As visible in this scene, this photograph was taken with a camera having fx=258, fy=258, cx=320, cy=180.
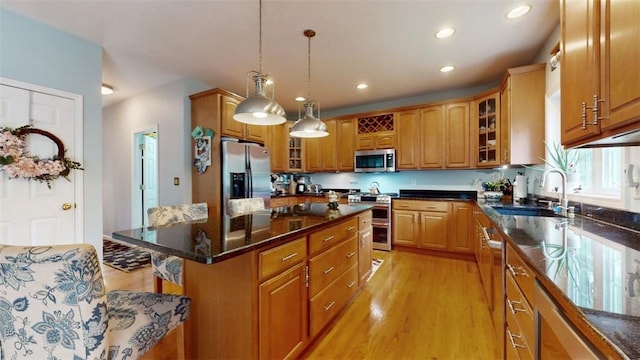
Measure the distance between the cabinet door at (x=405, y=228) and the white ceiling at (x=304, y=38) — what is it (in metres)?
2.04

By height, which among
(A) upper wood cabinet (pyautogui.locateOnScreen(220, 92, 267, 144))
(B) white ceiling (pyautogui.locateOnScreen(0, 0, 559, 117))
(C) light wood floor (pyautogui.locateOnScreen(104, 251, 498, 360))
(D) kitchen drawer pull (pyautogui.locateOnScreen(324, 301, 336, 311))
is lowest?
(C) light wood floor (pyautogui.locateOnScreen(104, 251, 498, 360))

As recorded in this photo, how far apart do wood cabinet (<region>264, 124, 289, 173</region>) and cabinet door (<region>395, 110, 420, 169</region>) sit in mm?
2200

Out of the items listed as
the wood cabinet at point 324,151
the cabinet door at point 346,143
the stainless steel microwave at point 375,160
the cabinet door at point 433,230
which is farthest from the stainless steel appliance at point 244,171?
the cabinet door at point 433,230

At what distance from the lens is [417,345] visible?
1852 millimetres

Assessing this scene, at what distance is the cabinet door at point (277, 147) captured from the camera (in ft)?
16.5

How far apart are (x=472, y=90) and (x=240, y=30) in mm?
3638

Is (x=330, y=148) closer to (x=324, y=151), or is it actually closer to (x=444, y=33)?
(x=324, y=151)

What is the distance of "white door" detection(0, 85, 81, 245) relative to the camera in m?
2.26

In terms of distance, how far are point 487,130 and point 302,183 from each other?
133 inches

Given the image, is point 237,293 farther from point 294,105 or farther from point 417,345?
point 294,105

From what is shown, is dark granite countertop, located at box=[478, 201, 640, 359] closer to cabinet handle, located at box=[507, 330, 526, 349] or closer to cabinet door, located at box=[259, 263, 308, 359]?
cabinet handle, located at box=[507, 330, 526, 349]

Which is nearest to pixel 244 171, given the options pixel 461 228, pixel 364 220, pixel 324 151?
pixel 324 151

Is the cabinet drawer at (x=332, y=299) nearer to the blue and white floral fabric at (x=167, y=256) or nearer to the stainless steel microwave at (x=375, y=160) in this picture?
the blue and white floral fabric at (x=167, y=256)

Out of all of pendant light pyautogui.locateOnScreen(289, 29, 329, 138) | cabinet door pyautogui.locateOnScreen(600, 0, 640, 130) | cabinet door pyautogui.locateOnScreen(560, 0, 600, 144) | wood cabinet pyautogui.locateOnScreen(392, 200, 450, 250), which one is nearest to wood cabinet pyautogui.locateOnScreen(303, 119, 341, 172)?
wood cabinet pyautogui.locateOnScreen(392, 200, 450, 250)
